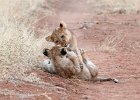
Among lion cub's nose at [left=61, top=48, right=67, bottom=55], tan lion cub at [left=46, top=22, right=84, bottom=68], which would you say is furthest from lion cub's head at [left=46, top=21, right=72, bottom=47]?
lion cub's nose at [left=61, top=48, right=67, bottom=55]

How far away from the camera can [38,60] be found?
10.1 meters

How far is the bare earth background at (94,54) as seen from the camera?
8.19 meters

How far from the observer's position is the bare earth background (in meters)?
8.19

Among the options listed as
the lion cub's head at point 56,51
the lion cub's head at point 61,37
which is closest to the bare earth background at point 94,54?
the lion cub's head at point 56,51

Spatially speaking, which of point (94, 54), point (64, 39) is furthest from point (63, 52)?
point (94, 54)

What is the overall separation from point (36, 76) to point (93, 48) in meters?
4.90

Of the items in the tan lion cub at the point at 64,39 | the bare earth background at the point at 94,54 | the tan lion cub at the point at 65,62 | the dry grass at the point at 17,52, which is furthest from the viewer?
the tan lion cub at the point at 64,39

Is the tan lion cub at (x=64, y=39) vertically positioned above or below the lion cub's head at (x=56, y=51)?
above

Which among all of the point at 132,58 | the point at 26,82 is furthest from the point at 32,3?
the point at 26,82

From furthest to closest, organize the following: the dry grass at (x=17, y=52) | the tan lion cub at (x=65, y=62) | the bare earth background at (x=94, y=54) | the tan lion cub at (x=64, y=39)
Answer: the tan lion cub at (x=64, y=39) → the tan lion cub at (x=65, y=62) → the dry grass at (x=17, y=52) → the bare earth background at (x=94, y=54)

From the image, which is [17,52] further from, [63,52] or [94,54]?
[94,54]

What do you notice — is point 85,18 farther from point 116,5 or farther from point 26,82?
point 26,82

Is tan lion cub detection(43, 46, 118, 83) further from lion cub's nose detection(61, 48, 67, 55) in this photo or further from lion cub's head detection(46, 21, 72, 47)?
lion cub's head detection(46, 21, 72, 47)

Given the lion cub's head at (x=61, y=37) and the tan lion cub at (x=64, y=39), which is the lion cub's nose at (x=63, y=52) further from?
the lion cub's head at (x=61, y=37)
